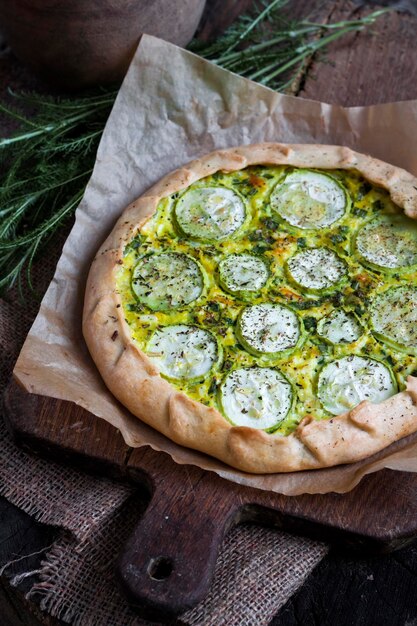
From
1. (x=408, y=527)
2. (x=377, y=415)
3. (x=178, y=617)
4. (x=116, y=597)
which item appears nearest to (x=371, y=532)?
(x=408, y=527)

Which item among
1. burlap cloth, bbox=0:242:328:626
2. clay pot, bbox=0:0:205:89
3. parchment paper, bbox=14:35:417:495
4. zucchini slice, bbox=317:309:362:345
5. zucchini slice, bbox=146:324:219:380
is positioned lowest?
burlap cloth, bbox=0:242:328:626

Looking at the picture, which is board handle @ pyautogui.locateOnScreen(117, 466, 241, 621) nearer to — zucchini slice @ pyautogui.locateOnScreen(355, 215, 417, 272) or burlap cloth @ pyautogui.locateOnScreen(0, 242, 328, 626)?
burlap cloth @ pyautogui.locateOnScreen(0, 242, 328, 626)

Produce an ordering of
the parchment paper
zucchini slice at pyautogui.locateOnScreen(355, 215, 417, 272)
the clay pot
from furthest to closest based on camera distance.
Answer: the clay pot, the parchment paper, zucchini slice at pyautogui.locateOnScreen(355, 215, 417, 272)

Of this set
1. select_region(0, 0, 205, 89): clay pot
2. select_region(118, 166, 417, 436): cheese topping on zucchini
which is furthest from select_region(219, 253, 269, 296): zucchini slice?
select_region(0, 0, 205, 89): clay pot

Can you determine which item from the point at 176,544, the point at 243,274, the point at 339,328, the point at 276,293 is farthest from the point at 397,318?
the point at 176,544

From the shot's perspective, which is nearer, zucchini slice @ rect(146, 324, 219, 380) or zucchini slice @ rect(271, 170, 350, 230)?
zucchini slice @ rect(146, 324, 219, 380)

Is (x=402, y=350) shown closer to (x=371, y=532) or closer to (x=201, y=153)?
(x=371, y=532)

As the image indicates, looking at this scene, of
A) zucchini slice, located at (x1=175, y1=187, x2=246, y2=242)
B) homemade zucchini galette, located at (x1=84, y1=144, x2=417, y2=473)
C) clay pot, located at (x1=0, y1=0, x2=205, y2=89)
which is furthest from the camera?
clay pot, located at (x1=0, y1=0, x2=205, y2=89)

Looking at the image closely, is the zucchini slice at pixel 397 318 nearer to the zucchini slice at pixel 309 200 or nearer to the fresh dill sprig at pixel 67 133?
the zucchini slice at pixel 309 200

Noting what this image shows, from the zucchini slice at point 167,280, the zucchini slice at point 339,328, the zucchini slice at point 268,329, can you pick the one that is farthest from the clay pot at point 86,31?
the zucchini slice at point 339,328

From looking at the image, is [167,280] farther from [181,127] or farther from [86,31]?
[86,31]
